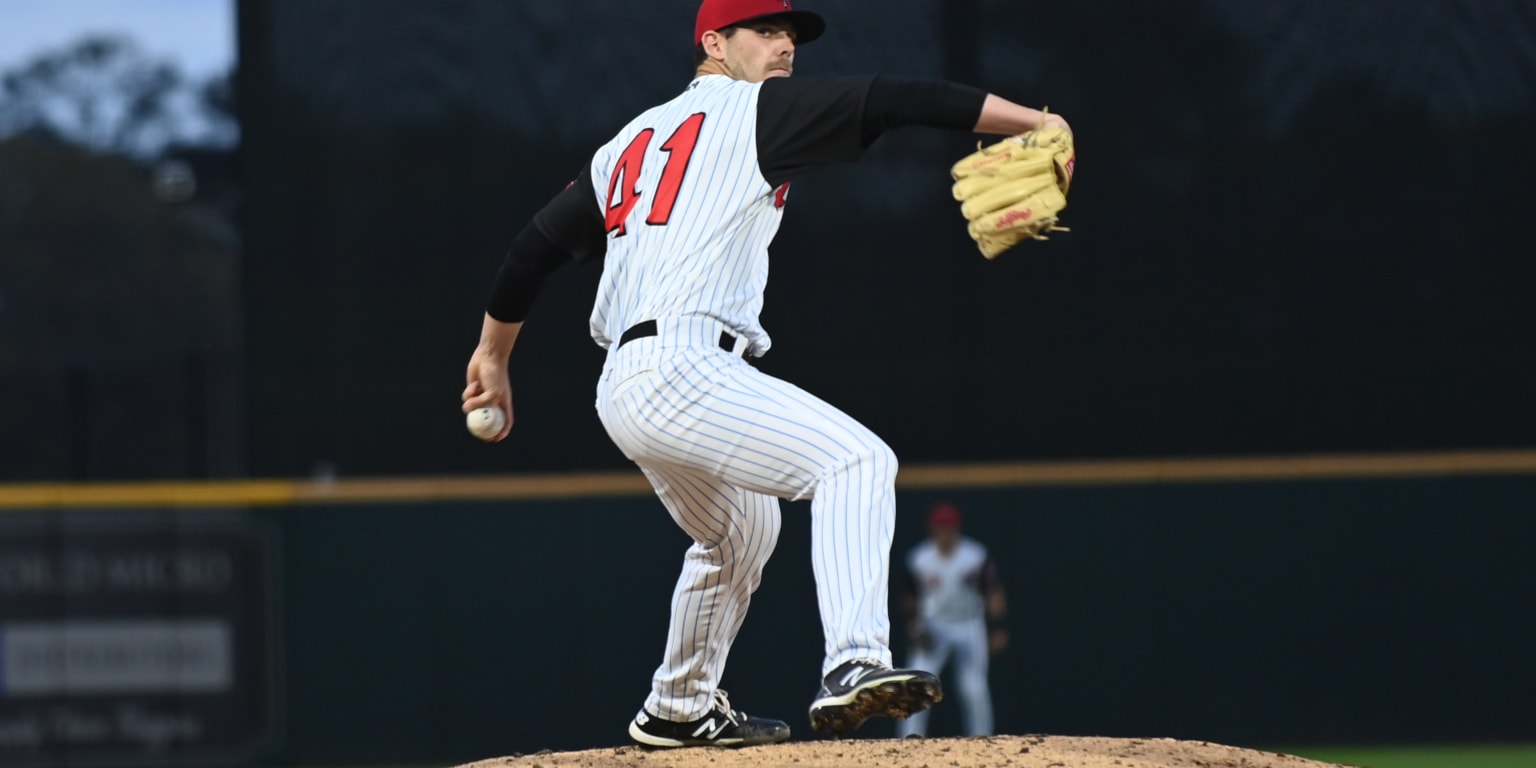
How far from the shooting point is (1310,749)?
330 inches

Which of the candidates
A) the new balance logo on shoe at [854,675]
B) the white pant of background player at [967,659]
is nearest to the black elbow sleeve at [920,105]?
the new balance logo on shoe at [854,675]

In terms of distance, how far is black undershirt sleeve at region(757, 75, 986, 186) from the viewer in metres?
2.69

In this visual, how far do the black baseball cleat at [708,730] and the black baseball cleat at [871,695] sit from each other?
704 millimetres

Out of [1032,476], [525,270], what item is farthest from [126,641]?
[525,270]

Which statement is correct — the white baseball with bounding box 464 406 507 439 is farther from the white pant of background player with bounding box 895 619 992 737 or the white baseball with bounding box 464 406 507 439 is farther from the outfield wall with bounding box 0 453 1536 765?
the white pant of background player with bounding box 895 619 992 737

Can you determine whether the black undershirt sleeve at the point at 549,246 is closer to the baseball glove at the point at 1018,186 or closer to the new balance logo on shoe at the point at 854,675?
the baseball glove at the point at 1018,186

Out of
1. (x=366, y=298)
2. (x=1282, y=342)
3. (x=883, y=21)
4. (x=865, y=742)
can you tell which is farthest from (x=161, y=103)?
(x=865, y=742)

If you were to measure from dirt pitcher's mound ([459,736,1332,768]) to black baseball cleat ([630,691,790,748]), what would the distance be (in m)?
0.06

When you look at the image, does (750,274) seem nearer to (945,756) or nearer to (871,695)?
(871,695)

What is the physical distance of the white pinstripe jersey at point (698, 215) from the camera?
284 cm

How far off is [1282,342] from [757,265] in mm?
5750

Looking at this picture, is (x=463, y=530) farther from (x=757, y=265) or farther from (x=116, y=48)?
(x=116, y=48)

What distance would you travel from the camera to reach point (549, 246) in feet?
10.3

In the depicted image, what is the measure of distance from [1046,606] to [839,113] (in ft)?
19.5
